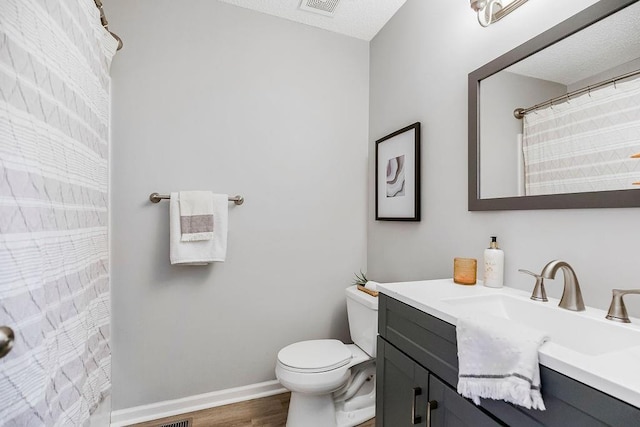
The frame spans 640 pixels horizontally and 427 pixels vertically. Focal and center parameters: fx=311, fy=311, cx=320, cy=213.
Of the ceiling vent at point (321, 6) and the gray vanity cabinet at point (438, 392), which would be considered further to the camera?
the ceiling vent at point (321, 6)

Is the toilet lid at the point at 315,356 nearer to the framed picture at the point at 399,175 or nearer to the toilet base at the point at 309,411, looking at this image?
the toilet base at the point at 309,411

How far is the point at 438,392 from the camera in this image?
928 mm

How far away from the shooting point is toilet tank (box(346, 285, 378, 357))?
1.65m

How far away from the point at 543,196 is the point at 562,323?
1.35 ft

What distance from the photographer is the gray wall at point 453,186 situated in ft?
3.06

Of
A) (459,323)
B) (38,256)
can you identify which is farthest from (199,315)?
(459,323)

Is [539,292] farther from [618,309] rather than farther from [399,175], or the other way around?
[399,175]

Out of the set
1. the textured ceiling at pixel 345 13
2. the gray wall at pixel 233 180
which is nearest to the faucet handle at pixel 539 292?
the gray wall at pixel 233 180

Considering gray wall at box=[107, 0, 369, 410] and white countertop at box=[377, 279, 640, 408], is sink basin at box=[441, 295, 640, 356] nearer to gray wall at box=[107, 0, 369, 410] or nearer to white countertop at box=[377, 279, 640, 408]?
white countertop at box=[377, 279, 640, 408]

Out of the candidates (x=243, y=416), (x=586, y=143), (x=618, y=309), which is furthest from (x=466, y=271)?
(x=243, y=416)

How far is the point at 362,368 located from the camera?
5.74 ft

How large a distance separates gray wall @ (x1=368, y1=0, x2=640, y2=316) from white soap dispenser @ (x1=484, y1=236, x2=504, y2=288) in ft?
0.12

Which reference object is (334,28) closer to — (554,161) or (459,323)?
(554,161)

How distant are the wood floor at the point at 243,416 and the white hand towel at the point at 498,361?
47.8 inches
